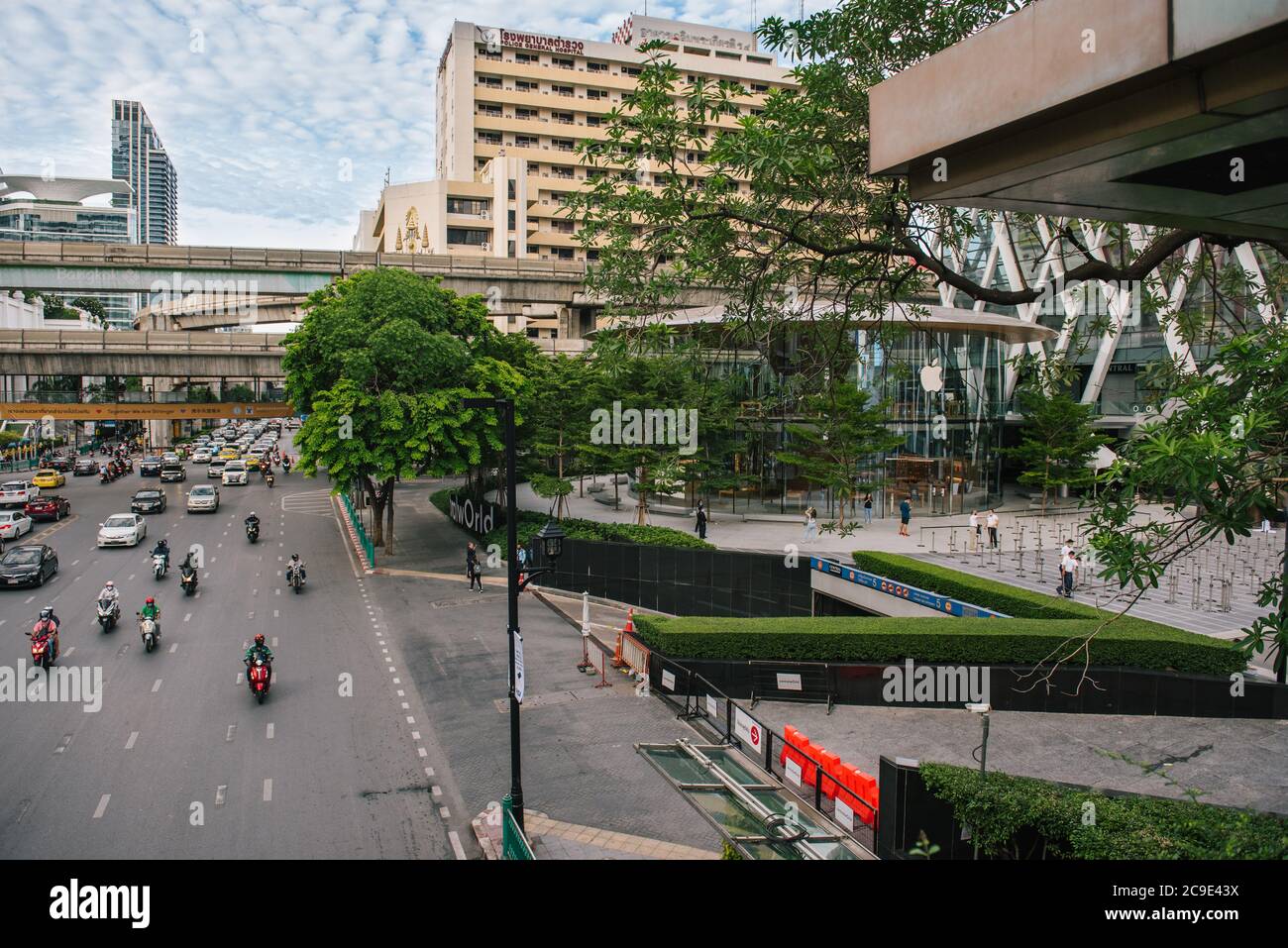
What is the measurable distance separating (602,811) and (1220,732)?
38.5 ft

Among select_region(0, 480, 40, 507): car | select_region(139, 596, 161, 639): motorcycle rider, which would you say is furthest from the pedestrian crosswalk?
select_region(139, 596, 161, 639): motorcycle rider

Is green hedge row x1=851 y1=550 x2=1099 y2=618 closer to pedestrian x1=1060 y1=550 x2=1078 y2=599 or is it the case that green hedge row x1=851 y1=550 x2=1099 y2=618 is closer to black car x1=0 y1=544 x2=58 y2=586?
pedestrian x1=1060 y1=550 x2=1078 y2=599

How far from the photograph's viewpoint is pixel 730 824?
39.8ft

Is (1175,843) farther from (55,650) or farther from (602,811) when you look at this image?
(55,650)

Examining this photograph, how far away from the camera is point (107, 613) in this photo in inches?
892

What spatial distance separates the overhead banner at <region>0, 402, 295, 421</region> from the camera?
51750mm

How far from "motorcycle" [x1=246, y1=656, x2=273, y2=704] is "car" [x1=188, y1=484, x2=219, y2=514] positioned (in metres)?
27.8

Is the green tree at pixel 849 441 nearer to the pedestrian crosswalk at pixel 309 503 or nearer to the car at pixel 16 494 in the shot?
the pedestrian crosswalk at pixel 309 503

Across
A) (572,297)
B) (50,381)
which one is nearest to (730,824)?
(572,297)

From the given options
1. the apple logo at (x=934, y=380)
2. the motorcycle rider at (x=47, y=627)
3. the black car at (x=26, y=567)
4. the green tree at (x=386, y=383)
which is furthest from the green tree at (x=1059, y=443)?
the black car at (x=26, y=567)

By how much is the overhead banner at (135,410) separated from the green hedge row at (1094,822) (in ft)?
152

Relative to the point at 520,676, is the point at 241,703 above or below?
below

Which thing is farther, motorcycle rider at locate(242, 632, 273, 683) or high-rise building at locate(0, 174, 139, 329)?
high-rise building at locate(0, 174, 139, 329)

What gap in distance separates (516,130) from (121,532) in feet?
186
